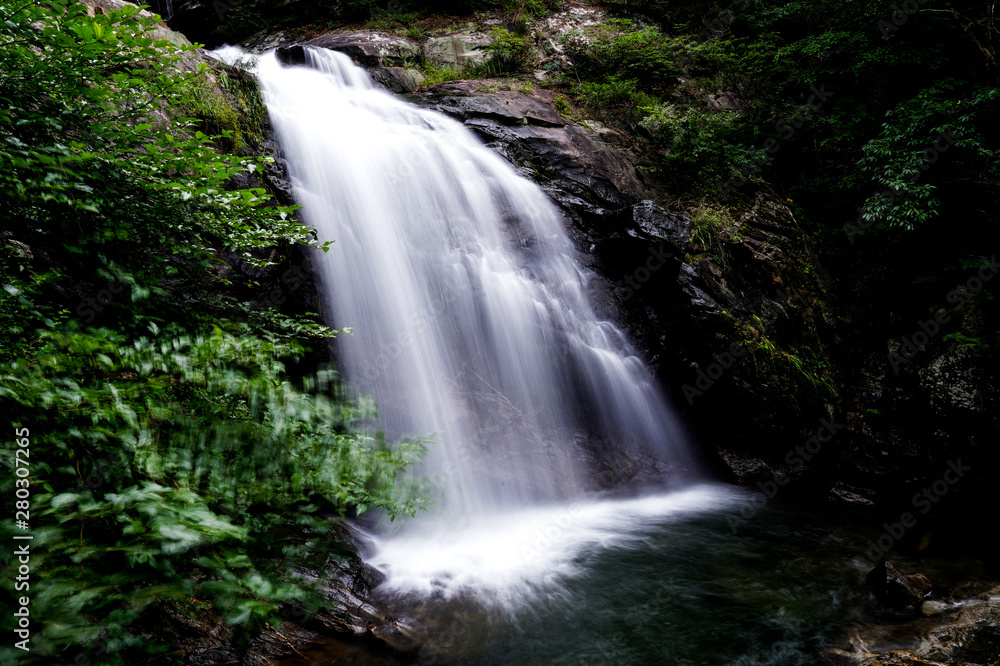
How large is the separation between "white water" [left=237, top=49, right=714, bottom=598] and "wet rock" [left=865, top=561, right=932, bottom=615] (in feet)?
8.49

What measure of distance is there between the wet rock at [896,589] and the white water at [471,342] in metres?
2.59

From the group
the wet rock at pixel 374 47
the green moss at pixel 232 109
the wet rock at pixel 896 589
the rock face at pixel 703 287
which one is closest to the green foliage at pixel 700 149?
the rock face at pixel 703 287

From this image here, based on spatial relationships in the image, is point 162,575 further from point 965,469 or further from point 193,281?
point 965,469

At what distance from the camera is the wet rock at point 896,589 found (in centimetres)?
435

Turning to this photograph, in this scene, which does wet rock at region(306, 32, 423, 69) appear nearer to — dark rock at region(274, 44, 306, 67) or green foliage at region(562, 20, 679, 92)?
dark rock at region(274, 44, 306, 67)

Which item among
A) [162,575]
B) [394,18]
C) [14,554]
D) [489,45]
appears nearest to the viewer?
[14,554]

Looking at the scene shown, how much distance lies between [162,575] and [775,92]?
15.1 m

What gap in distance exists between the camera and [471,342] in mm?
7512

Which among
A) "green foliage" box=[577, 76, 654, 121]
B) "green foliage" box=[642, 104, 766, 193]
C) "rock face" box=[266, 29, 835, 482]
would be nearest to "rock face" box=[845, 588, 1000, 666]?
"rock face" box=[266, 29, 835, 482]

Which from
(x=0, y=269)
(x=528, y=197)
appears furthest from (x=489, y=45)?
(x=0, y=269)

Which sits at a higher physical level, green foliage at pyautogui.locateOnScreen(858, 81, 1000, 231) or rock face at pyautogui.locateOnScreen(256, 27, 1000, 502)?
green foliage at pyautogui.locateOnScreen(858, 81, 1000, 231)

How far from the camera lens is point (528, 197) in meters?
9.45

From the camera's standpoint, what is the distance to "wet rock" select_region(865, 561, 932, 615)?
4.35 meters

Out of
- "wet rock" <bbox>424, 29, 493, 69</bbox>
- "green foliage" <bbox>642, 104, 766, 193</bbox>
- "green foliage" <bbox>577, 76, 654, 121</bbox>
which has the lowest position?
"green foliage" <bbox>642, 104, 766, 193</bbox>
